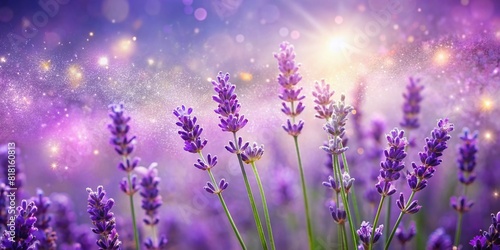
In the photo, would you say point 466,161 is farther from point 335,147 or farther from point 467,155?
point 335,147

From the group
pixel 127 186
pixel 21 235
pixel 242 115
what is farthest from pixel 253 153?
pixel 21 235

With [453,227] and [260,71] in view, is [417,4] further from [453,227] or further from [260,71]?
[453,227]

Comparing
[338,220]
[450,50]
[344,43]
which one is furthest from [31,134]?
[450,50]

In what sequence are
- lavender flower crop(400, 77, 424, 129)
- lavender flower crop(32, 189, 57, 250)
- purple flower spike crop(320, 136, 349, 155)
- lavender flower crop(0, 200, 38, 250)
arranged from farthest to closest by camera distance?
lavender flower crop(400, 77, 424, 129)
lavender flower crop(32, 189, 57, 250)
lavender flower crop(0, 200, 38, 250)
purple flower spike crop(320, 136, 349, 155)

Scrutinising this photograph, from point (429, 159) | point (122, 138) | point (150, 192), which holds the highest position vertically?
point (122, 138)

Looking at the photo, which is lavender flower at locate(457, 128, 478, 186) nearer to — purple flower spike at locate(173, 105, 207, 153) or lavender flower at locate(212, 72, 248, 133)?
lavender flower at locate(212, 72, 248, 133)

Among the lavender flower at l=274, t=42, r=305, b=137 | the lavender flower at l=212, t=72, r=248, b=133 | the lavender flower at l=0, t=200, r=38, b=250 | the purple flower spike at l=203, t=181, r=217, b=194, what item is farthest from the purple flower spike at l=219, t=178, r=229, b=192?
the lavender flower at l=0, t=200, r=38, b=250
